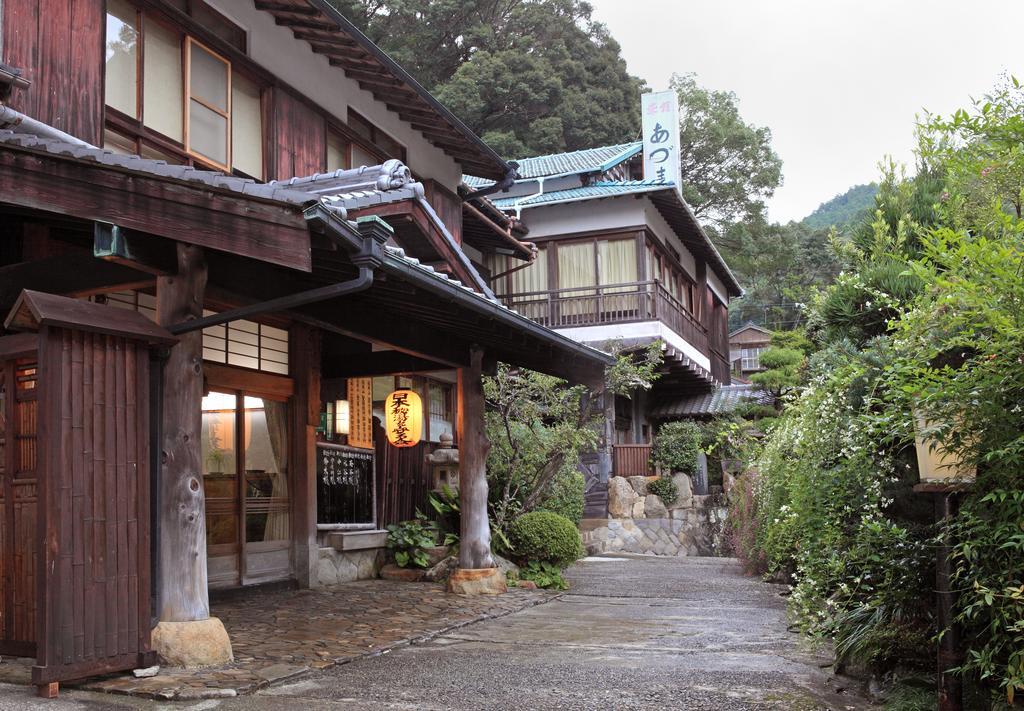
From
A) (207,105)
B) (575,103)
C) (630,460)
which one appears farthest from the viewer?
(575,103)

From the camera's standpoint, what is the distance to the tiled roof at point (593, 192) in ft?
73.4

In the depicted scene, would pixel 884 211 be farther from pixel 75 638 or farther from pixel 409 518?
pixel 409 518

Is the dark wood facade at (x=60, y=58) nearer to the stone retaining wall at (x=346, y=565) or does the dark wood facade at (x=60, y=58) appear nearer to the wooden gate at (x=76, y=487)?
the wooden gate at (x=76, y=487)

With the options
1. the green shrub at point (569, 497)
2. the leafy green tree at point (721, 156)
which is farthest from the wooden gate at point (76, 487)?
the leafy green tree at point (721, 156)

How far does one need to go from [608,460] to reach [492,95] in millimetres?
19239

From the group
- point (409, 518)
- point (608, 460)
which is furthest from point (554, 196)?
point (409, 518)

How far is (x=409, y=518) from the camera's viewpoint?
48.6 ft

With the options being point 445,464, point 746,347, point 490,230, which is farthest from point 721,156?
point 445,464

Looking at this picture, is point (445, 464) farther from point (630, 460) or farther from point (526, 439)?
point (630, 460)

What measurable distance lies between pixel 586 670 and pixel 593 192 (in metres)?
17.5

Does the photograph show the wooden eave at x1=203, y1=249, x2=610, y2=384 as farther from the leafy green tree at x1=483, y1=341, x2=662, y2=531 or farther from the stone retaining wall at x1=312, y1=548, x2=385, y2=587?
the stone retaining wall at x1=312, y1=548, x2=385, y2=587

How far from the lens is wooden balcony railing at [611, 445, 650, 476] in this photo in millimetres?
25344

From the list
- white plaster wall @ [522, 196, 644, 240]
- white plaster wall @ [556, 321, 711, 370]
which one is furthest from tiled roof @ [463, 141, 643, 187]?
white plaster wall @ [556, 321, 711, 370]

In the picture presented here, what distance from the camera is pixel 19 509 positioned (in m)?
6.59
